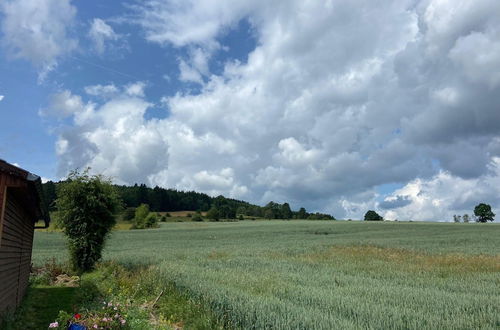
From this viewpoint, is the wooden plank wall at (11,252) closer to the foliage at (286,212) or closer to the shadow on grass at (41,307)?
the shadow on grass at (41,307)

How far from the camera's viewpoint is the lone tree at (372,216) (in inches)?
5335

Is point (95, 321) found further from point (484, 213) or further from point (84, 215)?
point (484, 213)

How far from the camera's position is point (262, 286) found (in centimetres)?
1279

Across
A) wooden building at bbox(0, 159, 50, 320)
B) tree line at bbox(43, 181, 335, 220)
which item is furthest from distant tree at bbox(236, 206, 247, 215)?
wooden building at bbox(0, 159, 50, 320)

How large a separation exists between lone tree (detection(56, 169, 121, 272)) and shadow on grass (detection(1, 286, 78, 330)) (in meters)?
4.10

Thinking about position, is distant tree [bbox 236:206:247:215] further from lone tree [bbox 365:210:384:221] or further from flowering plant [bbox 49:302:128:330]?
flowering plant [bbox 49:302:128:330]

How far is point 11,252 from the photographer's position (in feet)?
40.7

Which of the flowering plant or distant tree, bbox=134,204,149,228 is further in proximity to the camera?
distant tree, bbox=134,204,149,228

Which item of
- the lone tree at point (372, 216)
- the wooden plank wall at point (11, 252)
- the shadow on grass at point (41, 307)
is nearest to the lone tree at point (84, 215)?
the shadow on grass at point (41, 307)

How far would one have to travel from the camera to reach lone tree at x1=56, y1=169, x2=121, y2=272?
23.3 metres

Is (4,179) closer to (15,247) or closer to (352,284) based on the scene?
(15,247)

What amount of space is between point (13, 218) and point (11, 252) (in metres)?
1.37

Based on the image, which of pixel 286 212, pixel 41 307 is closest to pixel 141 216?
pixel 286 212

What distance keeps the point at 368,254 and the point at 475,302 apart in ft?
51.0
